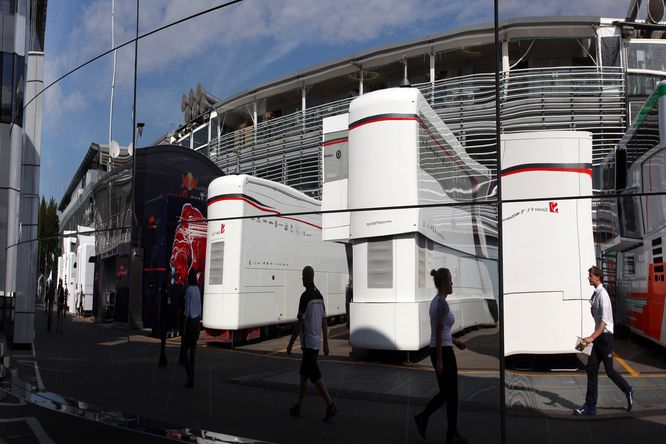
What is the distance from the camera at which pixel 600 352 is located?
132 inches

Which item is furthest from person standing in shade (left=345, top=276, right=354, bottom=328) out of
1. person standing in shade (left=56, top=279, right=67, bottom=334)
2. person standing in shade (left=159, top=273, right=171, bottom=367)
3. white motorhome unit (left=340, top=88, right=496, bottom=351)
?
person standing in shade (left=56, top=279, right=67, bottom=334)

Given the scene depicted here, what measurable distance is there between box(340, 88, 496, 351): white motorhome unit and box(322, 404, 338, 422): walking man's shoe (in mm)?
415

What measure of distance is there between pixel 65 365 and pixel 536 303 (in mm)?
4769

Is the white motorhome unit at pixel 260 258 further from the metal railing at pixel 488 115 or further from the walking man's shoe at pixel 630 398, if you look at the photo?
the walking man's shoe at pixel 630 398

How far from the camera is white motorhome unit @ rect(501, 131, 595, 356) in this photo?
137 inches

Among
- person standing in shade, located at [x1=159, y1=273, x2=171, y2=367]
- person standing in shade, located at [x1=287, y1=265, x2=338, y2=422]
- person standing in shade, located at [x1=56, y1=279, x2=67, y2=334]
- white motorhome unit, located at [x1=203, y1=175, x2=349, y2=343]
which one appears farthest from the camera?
person standing in shade, located at [x1=56, y1=279, x2=67, y2=334]

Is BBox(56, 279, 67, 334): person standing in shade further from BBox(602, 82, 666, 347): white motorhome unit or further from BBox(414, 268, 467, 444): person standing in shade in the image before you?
BBox(602, 82, 666, 347): white motorhome unit

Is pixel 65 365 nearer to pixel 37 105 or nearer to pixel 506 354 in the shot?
pixel 37 105

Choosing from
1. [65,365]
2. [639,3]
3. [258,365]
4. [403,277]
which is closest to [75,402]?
[65,365]

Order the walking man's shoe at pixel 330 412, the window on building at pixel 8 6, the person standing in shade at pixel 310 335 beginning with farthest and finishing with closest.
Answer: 1. the window on building at pixel 8 6
2. the person standing in shade at pixel 310 335
3. the walking man's shoe at pixel 330 412

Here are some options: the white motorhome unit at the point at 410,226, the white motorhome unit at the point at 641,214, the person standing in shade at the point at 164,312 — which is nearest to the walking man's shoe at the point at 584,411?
the white motorhome unit at the point at 641,214

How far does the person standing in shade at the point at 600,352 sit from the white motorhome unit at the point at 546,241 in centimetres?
7

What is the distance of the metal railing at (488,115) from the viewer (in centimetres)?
344

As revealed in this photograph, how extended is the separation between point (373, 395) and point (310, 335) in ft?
1.95
